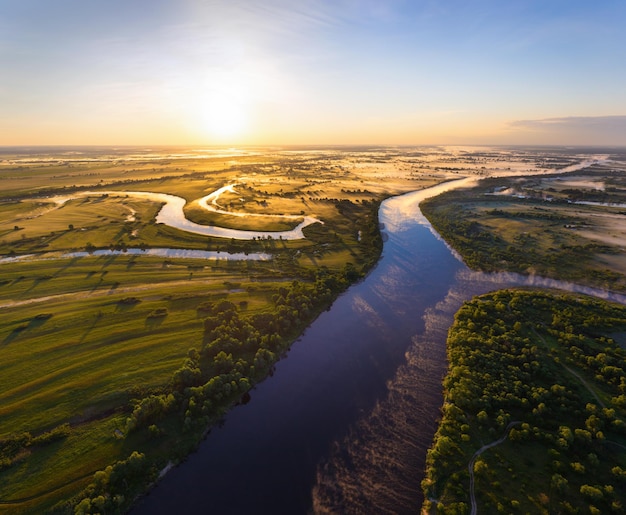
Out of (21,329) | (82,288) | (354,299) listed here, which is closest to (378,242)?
(354,299)

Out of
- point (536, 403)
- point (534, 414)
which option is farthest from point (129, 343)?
point (536, 403)

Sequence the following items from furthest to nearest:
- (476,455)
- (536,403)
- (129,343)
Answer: (129,343) → (536,403) → (476,455)

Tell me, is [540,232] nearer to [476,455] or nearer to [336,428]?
[476,455]

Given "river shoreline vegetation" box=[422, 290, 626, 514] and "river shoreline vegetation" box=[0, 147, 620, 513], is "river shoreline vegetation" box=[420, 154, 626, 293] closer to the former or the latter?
"river shoreline vegetation" box=[422, 290, 626, 514]

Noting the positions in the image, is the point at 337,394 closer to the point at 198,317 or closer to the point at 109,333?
the point at 198,317

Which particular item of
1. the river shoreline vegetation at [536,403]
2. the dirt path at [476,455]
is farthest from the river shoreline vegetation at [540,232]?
the dirt path at [476,455]

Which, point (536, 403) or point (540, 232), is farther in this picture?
point (540, 232)
